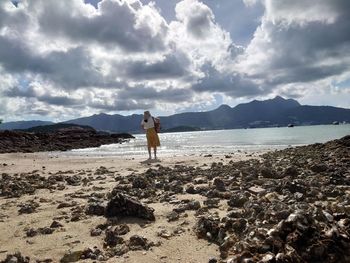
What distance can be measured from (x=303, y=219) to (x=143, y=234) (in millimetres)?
2756

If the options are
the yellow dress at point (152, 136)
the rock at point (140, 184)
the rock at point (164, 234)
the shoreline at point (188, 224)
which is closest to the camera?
the shoreline at point (188, 224)

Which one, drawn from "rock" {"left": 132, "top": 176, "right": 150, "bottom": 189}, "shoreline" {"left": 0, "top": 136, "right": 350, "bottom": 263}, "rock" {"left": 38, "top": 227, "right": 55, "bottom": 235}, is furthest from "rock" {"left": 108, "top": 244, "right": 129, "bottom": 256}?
"rock" {"left": 132, "top": 176, "right": 150, "bottom": 189}

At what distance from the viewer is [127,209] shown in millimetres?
7258

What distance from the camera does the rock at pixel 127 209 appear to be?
23.5 feet

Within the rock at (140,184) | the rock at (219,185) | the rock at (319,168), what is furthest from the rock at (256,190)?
the rock at (319,168)

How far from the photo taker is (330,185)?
936 cm

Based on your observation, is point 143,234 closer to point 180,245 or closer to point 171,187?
point 180,245

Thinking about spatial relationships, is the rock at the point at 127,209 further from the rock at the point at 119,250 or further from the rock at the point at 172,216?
the rock at the point at 119,250

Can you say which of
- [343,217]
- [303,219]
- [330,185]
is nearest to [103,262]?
[303,219]

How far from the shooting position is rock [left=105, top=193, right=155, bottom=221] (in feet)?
23.5

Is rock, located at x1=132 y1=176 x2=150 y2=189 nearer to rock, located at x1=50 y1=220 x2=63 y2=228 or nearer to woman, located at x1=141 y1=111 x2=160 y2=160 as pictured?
rock, located at x1=50 y1=220 x2=63 y2=228

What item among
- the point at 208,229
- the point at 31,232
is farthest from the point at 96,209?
the point at 208,229

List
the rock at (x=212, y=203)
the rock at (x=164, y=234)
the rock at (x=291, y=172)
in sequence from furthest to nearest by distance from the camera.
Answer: the rock at (x=291, y=172) → the rock at (x=212, y=203) → the rock at (x=164, y=234)

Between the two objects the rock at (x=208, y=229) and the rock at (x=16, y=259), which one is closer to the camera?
the rock at (x=16, y=259)
